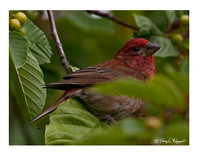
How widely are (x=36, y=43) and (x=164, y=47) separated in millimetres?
1865

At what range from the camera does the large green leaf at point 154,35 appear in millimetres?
4805

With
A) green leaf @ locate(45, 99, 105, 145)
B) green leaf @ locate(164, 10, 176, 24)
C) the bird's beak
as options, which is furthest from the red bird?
green leaf @ locate(164, 10, 176, 24)

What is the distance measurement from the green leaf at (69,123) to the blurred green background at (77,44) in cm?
101

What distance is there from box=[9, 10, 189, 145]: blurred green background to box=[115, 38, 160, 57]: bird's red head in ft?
1.68

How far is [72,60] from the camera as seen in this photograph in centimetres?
521

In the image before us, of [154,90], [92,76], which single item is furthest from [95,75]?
[154,90]

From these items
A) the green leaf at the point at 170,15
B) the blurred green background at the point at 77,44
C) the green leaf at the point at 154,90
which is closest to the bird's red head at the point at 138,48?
the blurred green background at the point at 77,44

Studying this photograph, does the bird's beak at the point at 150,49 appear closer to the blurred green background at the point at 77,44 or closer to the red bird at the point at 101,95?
the red bird at the point at 101,95

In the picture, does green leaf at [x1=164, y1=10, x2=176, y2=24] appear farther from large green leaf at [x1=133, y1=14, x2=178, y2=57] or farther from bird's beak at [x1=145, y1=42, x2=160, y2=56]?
bird's beak at [x1=145, y1=42, x2=160, y2=56]

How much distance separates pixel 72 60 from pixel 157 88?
12.2 ft

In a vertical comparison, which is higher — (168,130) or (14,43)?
(14,43)

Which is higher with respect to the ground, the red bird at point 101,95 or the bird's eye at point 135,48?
the bird's eye at point 135,48

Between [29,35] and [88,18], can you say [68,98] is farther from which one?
[88,18]

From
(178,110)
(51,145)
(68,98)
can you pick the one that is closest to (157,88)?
(178,110)
